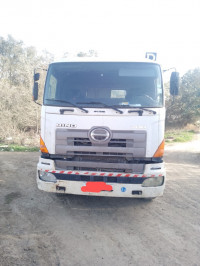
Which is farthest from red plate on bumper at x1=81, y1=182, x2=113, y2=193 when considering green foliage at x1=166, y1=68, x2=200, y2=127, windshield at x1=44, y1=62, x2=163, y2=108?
green foliage at x1=166, y1=68, x2=200, y2=127

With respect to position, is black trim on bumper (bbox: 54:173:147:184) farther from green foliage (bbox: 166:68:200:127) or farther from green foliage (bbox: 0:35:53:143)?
green foliage (bbox: 166:68:200:127)

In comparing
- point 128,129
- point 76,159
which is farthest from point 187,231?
point 76,159

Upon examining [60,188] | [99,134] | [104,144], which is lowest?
[60,188]

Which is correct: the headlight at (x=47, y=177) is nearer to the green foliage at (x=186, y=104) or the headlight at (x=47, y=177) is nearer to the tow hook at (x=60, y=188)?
the tow hook at (x=60, y=188)

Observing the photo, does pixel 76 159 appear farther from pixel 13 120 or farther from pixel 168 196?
pixel 13 120

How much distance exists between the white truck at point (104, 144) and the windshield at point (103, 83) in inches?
0.8

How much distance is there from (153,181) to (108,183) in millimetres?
749

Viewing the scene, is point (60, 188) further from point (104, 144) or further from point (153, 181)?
point (153, 181)

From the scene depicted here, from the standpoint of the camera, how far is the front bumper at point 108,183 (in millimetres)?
3652

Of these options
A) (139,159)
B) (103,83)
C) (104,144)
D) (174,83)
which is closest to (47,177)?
(104,144)

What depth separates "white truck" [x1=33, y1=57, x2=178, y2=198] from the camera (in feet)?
12.0

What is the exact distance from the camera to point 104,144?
145 inches

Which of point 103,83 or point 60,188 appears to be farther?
point 103,83

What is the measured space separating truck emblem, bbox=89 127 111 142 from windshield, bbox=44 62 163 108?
1.87 ft
